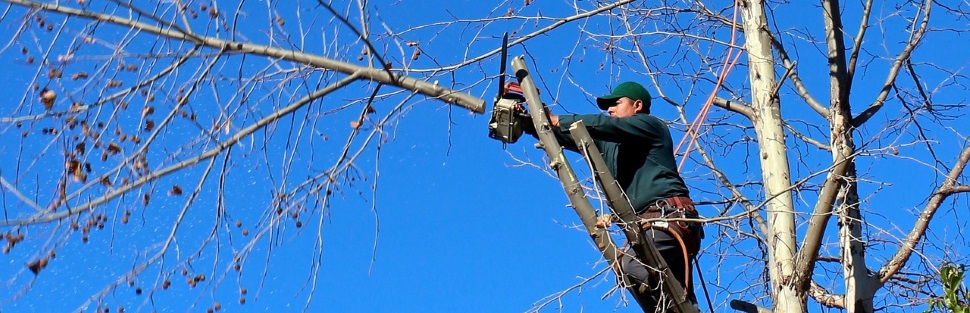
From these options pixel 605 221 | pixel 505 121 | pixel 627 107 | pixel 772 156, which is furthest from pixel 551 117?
pixel 772 156

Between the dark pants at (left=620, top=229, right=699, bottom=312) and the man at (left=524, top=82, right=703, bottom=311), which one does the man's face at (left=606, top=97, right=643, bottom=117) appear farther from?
the dark pants at (left=620, top=229, right=699, bottom=312)

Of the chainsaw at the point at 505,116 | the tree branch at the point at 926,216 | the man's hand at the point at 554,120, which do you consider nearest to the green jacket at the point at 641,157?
the man's hand at the point at 554,120

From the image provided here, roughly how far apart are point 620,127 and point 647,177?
1.17 ft

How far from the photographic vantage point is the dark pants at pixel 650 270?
223 inches

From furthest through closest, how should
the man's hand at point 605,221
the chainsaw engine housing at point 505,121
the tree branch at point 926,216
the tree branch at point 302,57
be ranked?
the tree branch at point 926,216 → the chainsaw engine housing at point 505,121 → the man's hand at point 605,221 → the tree branch at point 302,57

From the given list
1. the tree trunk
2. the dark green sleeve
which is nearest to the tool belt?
the dark green sleeve

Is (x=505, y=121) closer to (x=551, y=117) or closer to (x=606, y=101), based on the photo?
(x=551, y=117)

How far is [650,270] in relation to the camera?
5.62 m

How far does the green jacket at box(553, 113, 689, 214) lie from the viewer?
5859 millimetres

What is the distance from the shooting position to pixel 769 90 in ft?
22.9

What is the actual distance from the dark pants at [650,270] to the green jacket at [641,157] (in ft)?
0.61

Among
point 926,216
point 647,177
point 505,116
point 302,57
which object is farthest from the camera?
point 926,216

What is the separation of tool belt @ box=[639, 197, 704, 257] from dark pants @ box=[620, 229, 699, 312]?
3 cm

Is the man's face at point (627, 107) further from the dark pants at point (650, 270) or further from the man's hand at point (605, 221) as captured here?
the man's hand at point (605, 221)
